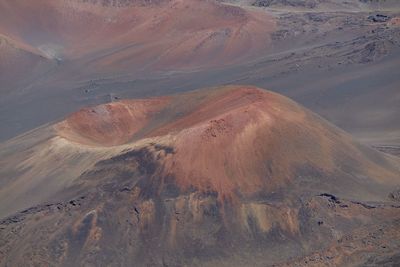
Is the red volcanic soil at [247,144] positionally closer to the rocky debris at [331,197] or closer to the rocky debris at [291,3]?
the rocky debris at [331,197]

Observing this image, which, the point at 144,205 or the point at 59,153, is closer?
the point at 144,205

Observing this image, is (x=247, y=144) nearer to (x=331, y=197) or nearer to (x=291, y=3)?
(x=331, y=197)

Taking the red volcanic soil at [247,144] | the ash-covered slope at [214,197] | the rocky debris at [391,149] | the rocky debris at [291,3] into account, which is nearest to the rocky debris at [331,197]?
the ash-covered slope at [214,197]

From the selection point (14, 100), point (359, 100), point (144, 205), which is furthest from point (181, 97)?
point (14, 100)

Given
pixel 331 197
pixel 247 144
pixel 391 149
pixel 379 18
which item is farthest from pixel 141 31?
pixel 331 197

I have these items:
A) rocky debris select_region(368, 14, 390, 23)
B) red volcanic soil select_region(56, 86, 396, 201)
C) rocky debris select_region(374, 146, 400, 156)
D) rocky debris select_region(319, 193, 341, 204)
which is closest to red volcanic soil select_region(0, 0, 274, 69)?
rocky debris select_region(368, 14, 390, 23)

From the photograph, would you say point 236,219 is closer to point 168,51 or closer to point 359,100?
point 359,100

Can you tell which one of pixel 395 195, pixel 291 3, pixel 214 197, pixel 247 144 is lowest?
pixel 395 195
